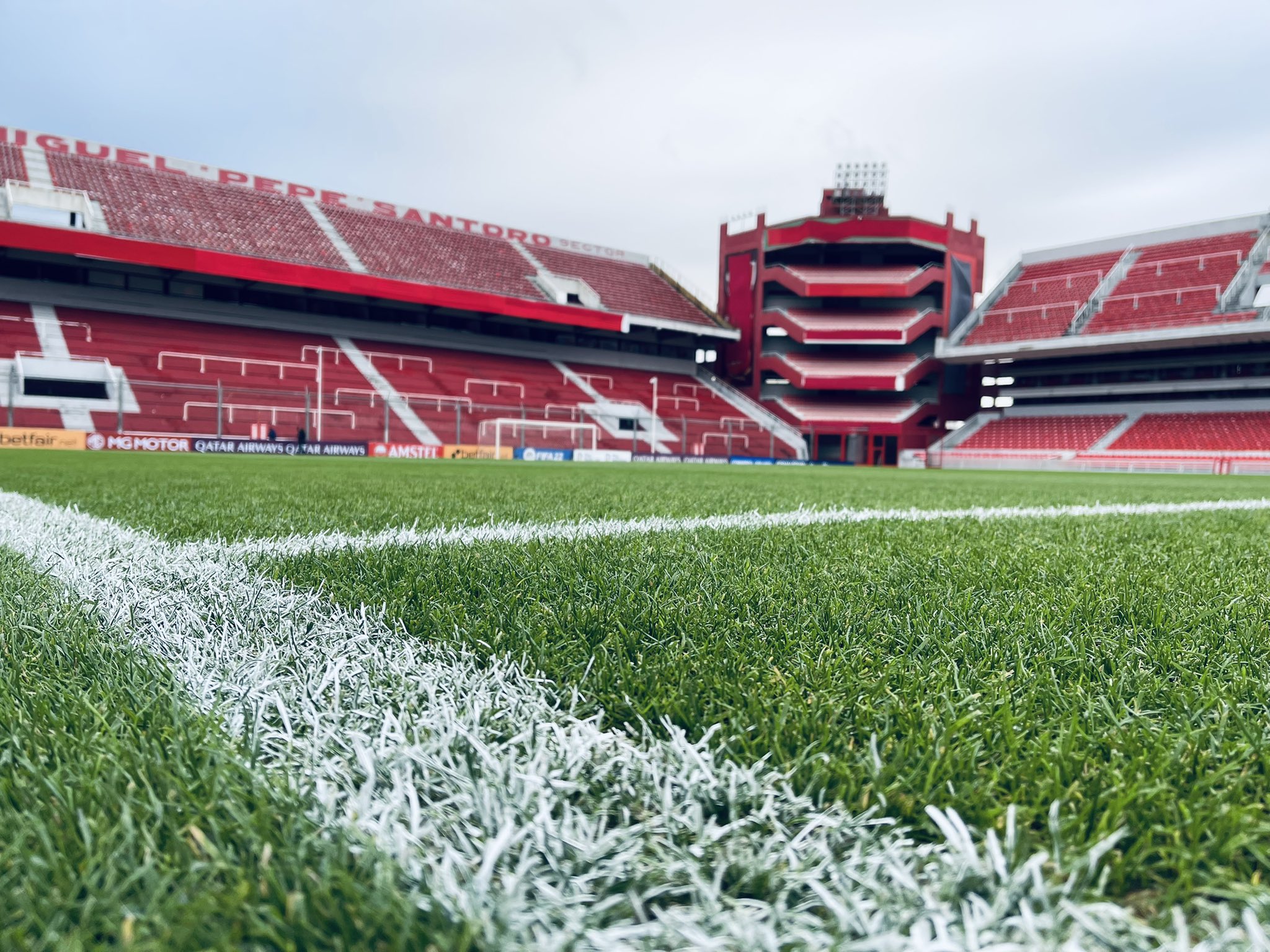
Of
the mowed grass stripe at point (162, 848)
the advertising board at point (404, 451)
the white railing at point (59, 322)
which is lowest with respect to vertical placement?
the mowed grass stripe at point (162, 848)

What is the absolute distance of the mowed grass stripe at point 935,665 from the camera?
2.22 feet

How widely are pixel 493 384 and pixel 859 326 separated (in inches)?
587

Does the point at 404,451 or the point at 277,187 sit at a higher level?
the point at 277,187

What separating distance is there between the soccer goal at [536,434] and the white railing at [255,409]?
4.09m

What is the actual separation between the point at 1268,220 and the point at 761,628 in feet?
114

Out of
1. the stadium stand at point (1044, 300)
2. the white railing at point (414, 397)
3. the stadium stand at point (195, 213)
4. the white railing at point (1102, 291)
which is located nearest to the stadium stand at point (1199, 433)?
the white railing at point (1102, 291)

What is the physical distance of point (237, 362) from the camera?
21219 millimetres

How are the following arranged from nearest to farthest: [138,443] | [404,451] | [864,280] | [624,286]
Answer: [138,443], [404,451], [864,280], [624,286]

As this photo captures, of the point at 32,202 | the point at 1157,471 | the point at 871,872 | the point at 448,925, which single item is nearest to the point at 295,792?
the point at 448,925

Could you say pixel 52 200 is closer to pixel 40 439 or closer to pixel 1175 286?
pixel 40 439

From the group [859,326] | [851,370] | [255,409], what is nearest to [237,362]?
[255,409]

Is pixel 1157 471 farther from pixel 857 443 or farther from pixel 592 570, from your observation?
pixel 592 570

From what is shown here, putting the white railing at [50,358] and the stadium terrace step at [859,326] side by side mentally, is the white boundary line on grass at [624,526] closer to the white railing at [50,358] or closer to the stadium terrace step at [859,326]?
the white railing at [50,358]

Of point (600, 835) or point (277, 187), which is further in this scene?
point (277, 187)
